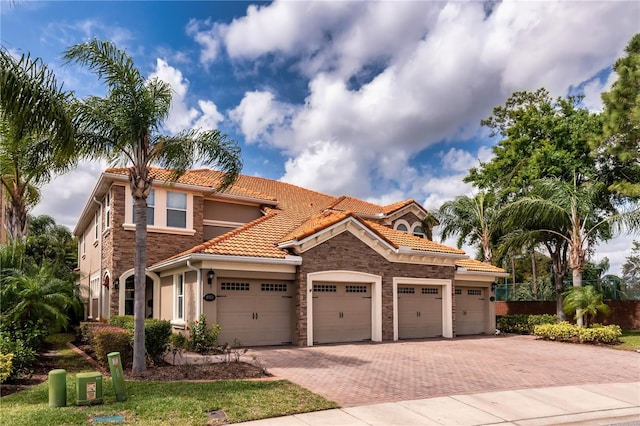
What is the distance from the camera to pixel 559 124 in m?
28.4

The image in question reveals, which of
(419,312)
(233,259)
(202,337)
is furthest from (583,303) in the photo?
(202,337)

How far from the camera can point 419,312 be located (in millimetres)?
20906

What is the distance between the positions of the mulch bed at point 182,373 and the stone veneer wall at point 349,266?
5115mm

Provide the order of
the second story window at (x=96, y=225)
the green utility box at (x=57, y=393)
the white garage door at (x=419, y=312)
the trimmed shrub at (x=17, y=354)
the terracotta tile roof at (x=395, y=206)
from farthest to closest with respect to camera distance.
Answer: the terracotta tile roof at (x=395, y=206) → the second story window at (x=96, y=225) → the white garage door at (x=419, y=312) → the trimmed shrub at (x=17, y=354) → the green utility box at (x=57, y=393)

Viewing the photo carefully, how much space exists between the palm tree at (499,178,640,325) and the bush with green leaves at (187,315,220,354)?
50.0ft

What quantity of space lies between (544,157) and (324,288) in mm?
17369

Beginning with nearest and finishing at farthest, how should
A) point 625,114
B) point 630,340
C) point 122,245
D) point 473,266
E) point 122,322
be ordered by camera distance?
point 122,322 < point 122,245 < point 630,340 < point 625,114 < point 473,266

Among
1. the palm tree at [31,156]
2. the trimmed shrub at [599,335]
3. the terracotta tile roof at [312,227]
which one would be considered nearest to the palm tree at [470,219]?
the trimmed shrub at [599,335]

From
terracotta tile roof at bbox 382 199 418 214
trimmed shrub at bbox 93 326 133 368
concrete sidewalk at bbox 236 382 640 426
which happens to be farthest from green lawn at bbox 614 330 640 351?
trimmed shrub at bbox 93 326 133 368

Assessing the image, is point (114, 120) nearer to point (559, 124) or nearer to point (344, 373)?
point (344, 373)

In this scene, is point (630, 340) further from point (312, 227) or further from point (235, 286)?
point (235, 286)

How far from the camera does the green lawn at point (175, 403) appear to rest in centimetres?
781

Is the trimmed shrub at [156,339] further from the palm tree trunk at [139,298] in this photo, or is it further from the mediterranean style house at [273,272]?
the mediterranean style house at [273,272]

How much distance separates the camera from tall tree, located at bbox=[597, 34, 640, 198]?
74.9 feet
